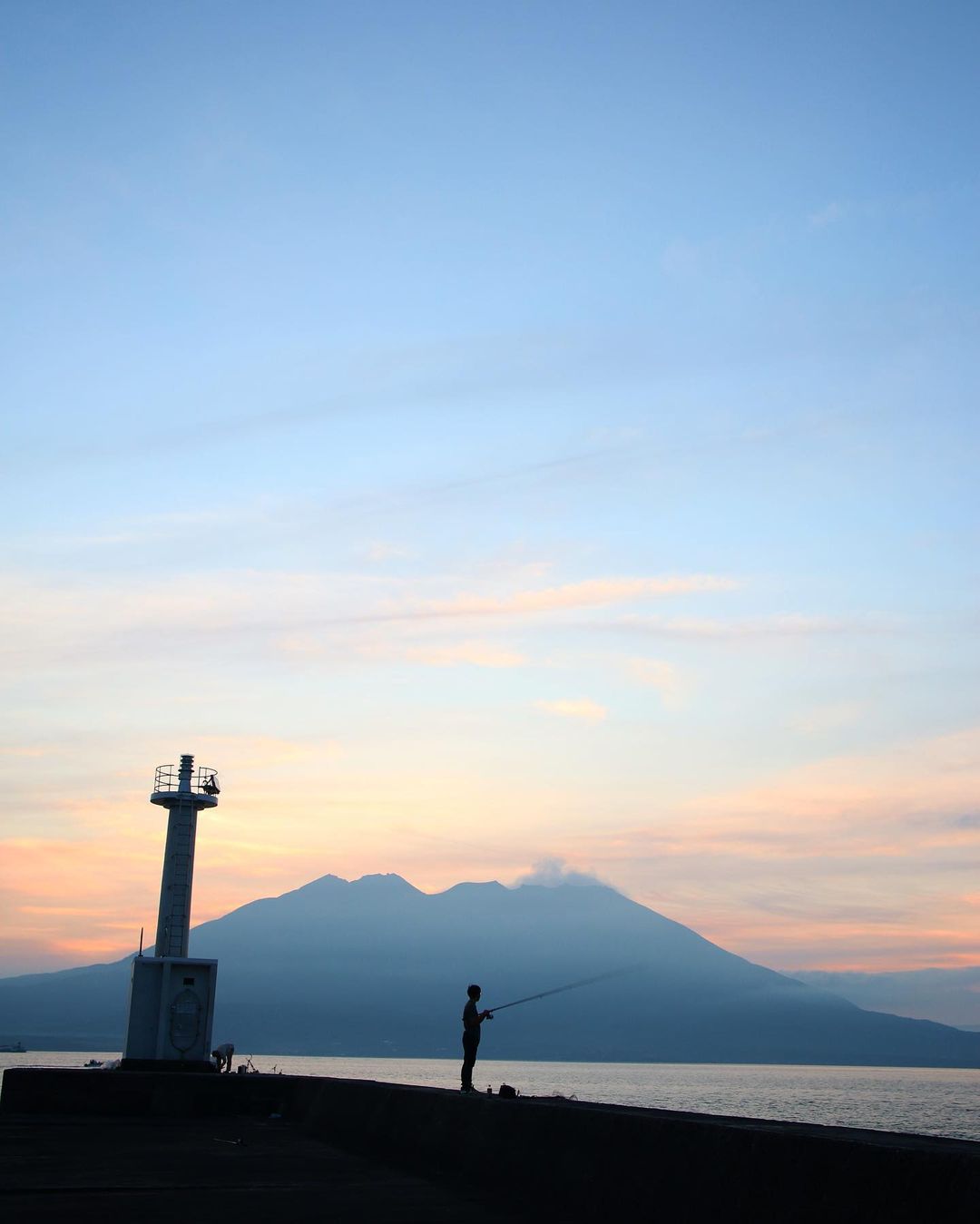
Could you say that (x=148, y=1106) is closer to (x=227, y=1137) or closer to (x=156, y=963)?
(x=227, y=1137)

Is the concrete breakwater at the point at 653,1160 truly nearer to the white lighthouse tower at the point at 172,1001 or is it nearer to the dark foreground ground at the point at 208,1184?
the dark foreground ground at the point at 208,1184

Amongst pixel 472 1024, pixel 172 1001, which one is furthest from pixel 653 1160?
pixel 172 1001

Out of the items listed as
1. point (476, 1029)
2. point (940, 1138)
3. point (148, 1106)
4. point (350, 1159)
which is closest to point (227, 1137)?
point (350, 1159)

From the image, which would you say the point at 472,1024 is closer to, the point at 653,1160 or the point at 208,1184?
the point at 208,1184

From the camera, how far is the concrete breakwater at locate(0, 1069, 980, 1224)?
224 inches

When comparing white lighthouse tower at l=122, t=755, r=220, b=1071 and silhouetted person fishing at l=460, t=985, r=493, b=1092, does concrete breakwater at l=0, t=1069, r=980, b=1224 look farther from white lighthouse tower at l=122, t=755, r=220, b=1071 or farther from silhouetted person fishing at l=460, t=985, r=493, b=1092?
white lighthouse tower at l=122, t=755, r=220, b=1071

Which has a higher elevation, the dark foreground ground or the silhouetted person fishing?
the silhouetted person fishing

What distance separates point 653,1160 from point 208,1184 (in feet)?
12.4

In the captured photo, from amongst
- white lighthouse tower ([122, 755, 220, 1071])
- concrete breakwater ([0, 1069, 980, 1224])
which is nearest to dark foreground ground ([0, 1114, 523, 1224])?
concrete breakwater ([0, 1069, 980, 1224])

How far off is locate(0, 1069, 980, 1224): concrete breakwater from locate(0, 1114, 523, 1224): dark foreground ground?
1.03 ft

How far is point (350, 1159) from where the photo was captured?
11812 millimetres

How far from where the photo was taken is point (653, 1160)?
7441 mm

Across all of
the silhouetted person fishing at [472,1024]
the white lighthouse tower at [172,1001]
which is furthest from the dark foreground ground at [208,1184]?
the white lighthouse tower at [172,1001]

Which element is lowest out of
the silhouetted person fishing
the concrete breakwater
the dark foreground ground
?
the dark foreground ground
